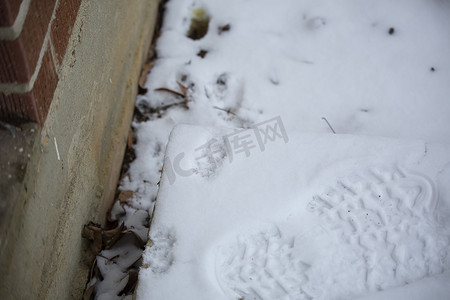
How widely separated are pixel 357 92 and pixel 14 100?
144 centimetres

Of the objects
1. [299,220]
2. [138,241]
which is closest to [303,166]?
[299,220]

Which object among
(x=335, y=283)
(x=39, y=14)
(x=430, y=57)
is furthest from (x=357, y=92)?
(x=39, y=14)

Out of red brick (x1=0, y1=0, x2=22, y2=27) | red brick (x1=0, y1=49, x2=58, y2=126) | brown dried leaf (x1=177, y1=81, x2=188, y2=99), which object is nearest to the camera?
red brick (x1=0, y1=0, x2=22, y2=27)

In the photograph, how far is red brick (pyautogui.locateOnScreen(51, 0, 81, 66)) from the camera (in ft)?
3.49

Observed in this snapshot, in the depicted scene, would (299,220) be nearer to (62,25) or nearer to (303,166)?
(303,166)

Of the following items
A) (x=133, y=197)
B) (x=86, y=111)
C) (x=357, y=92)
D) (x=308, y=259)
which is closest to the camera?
(x=308, y=259)

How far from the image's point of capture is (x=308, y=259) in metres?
1.25

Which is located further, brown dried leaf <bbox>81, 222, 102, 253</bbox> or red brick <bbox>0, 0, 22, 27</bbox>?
brown dried leaf <bbox>81, 222, 102, 253</bbox>

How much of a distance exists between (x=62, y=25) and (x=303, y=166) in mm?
830

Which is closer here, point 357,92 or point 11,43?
point 11,43

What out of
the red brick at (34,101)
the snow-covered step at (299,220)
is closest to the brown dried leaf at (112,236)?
the snow-covered step at (299,220)

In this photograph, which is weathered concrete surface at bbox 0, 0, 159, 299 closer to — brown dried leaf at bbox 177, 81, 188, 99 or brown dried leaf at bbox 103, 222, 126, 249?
brown dried leaf at bbox 103, 222, 126, 249

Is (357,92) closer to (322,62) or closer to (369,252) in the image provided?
(322,62)

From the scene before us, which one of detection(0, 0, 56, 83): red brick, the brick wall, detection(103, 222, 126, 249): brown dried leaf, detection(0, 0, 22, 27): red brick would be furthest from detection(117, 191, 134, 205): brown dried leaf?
detection(0, 0, 22, 27): red brick
